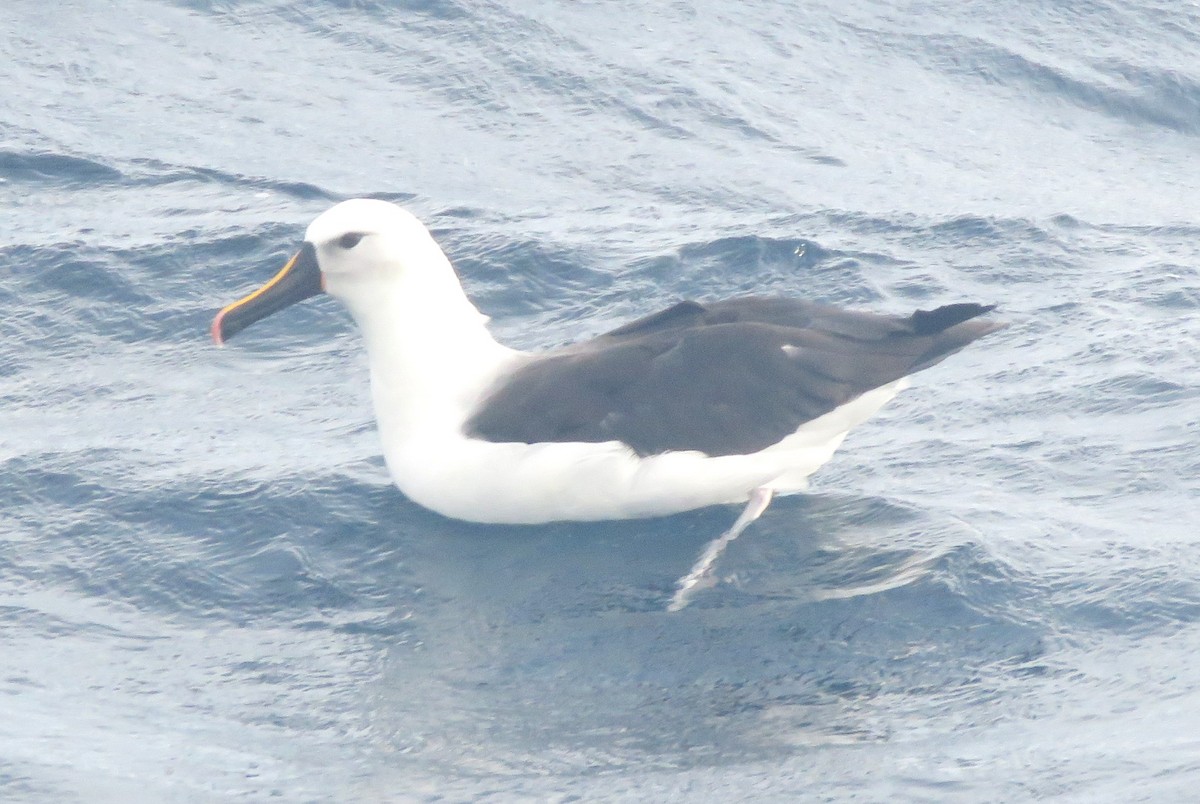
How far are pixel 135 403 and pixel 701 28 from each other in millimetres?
7755

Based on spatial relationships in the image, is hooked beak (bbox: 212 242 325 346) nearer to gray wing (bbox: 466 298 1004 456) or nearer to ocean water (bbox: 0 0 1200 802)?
ocean water (bbox: 0 0 1200 802)

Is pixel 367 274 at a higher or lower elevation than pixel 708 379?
higher

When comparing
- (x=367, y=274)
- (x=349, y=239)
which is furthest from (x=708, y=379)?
(x=349, y=239)

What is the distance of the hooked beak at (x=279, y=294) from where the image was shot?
8312 millimetres

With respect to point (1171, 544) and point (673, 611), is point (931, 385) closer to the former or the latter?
point (1171, 544)

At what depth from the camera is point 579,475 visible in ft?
25.6

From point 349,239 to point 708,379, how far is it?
1840mm

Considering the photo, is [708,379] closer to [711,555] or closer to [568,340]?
[711,555]

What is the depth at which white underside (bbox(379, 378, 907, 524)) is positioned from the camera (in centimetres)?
782

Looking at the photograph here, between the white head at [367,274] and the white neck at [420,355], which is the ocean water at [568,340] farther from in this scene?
the white head at [367,274]

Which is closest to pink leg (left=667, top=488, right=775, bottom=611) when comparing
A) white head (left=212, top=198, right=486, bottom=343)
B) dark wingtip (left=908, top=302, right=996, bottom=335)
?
dark wingtip (left=908, top=302, right=996, bottom=335)

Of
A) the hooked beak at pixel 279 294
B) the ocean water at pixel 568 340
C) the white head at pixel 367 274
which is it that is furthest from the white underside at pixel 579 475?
the hooked beak at pixel 279 294

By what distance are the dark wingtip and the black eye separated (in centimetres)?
266

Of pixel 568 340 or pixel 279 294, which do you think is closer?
pixel 279 294
